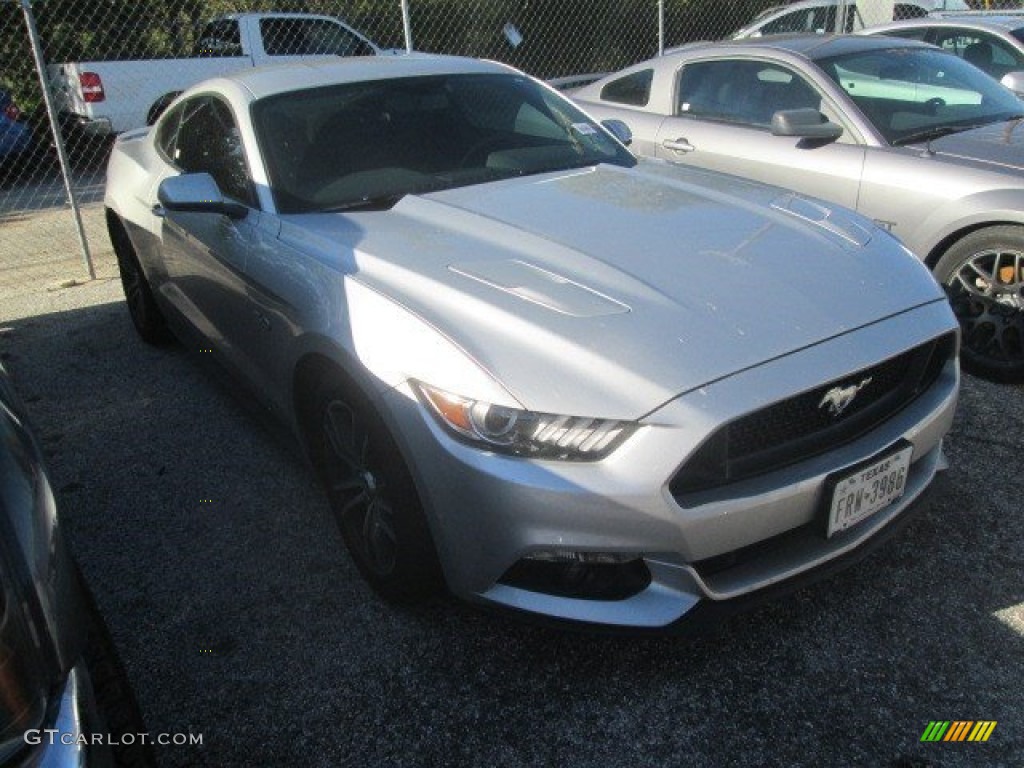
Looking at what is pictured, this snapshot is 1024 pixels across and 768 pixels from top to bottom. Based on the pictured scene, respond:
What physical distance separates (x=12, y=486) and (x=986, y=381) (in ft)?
12.7

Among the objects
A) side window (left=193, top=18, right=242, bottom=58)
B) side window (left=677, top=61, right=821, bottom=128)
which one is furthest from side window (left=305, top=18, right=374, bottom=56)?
side window (left=677, top=61, right=821, bottom=128)

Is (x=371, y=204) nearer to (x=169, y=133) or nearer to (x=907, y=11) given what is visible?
(x=169, y=133)

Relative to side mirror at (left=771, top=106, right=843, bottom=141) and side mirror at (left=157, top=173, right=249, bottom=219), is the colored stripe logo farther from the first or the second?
side mirror at (left=771, top=106, right=843, bottom=141)

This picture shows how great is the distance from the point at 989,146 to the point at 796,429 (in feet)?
9.04

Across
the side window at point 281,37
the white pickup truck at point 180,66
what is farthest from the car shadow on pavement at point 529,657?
the side window at point 281,37

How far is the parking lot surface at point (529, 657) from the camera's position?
7.20 ft

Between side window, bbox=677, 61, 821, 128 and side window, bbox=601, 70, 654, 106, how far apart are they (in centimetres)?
30

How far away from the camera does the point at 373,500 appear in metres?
2.65

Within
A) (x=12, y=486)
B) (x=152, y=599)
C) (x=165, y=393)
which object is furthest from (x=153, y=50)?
(x=12, y=486)

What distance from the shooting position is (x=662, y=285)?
2443 mm

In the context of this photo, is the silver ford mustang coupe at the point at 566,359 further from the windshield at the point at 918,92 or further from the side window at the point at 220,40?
the side window at the point at 220,40

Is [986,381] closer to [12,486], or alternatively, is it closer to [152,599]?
[152,599]

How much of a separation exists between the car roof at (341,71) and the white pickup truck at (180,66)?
7.67m

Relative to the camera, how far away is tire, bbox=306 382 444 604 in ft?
7.89
